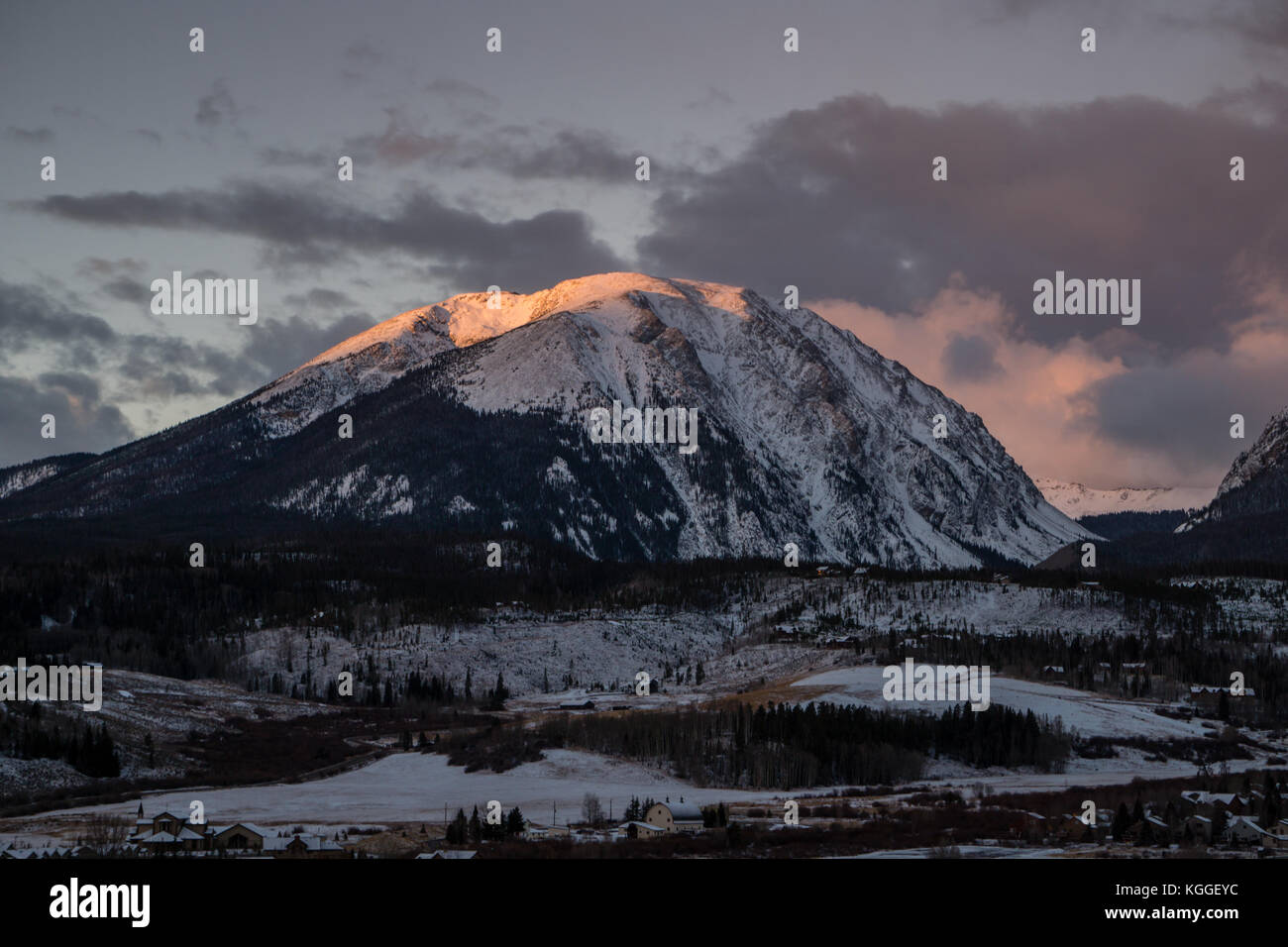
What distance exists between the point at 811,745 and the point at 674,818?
57.5 metres

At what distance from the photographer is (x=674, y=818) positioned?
12988 cm

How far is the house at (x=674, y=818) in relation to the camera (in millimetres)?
128500

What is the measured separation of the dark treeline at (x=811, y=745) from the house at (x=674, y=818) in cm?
4525

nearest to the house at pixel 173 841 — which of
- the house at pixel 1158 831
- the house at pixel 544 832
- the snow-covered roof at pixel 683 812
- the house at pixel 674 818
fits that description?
the house at pixel 544 832

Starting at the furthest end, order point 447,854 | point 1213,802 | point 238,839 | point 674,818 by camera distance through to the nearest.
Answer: point 674,818, point 1213,802, point 238,839, point 447,854

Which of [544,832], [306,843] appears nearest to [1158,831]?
[544,832]

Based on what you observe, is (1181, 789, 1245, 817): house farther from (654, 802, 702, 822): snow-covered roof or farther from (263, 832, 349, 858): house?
(263, 832, 349, 858): house

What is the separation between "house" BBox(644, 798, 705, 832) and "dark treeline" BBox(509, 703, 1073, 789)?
45.2m

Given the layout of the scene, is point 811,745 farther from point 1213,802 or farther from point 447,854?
A: point 447,854

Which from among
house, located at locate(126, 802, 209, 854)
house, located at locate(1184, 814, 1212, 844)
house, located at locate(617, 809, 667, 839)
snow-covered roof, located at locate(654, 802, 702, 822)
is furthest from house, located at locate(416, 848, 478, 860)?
house, located at locate(1184, 814, 1212, 844)

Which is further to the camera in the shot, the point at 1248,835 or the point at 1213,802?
the point at 1213,802
